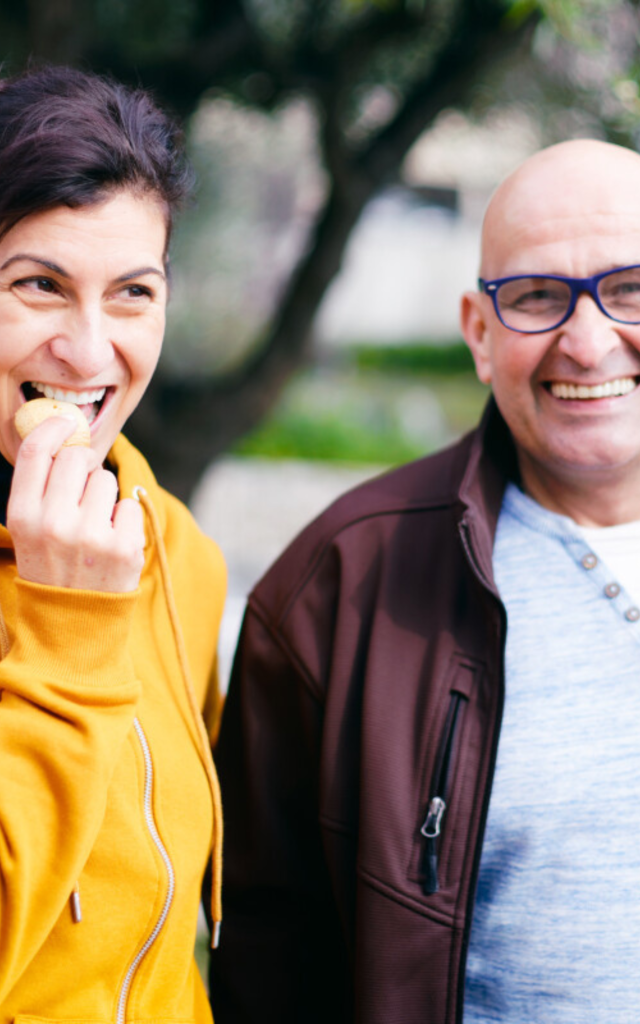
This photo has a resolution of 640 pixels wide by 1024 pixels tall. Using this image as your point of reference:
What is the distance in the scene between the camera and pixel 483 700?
2.06 m

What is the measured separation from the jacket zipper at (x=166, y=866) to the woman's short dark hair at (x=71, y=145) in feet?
2.91

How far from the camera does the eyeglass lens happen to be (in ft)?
6.90

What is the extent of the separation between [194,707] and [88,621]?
47 centimetres

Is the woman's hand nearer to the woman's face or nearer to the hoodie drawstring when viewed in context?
the woman's face

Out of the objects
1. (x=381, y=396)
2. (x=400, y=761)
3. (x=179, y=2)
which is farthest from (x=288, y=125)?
(x=381, y=396)

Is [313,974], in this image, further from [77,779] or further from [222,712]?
[77,779]

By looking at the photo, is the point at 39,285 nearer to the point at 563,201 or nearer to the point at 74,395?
the point at 74,395

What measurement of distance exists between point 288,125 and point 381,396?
6.59 metres

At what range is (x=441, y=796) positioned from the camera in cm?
202

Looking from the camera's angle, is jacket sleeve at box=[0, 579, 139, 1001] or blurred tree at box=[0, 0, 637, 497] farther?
blurred tree at box=[0, 0, 637, 497]

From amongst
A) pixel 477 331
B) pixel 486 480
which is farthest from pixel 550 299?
pixel 486 480

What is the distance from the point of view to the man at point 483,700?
1.99 meters

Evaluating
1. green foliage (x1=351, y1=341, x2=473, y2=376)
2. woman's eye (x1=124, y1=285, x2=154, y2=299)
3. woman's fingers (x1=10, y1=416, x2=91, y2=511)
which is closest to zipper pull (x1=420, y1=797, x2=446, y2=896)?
woman's fingers (x1=10, y1=416, x2=91, y2=511)

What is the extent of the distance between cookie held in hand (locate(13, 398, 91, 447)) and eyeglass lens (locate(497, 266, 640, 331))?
3.12 feet
